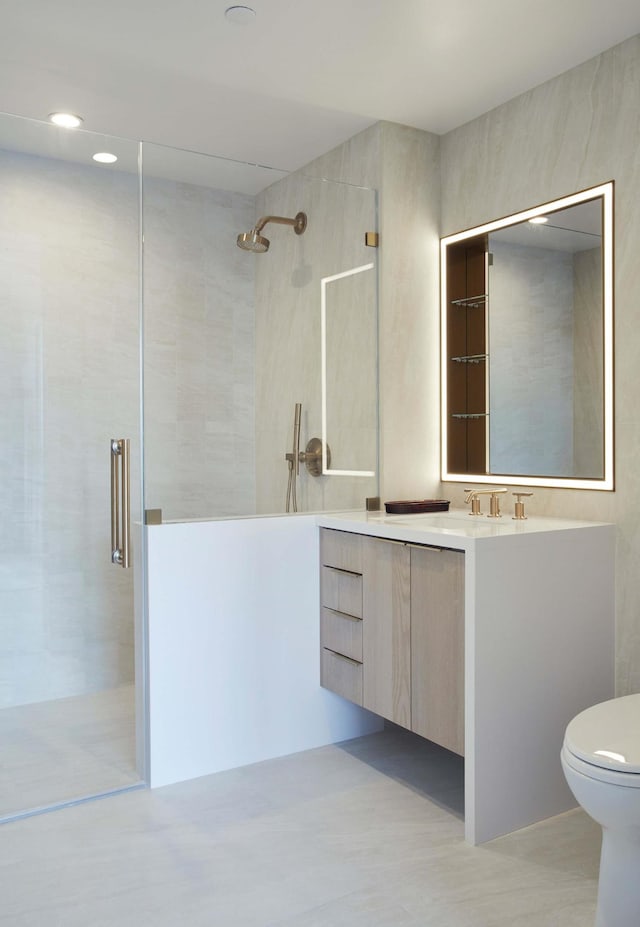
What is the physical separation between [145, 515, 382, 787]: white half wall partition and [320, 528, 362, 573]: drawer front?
0.14 ft

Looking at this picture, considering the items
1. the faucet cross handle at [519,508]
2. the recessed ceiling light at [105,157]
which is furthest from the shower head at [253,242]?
Answer: the faucet cross handle at [519,508]

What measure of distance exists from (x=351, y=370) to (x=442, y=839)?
66.0 inches

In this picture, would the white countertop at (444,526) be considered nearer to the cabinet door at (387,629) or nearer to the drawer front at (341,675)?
the cabinet door at (387,629)

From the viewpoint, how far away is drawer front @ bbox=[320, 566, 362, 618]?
8.73 feet

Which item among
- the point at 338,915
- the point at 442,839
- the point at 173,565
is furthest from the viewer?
the point at 173,565

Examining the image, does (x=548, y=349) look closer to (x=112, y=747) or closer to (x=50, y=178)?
(x=50, y=178)

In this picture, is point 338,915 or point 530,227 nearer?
point 338,915

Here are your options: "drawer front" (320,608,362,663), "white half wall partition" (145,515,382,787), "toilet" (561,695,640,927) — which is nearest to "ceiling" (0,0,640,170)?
"white half wall partition" (145,515,382,787)

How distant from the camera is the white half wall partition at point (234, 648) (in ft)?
8.18

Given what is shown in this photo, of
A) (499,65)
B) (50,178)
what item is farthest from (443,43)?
(50,178)

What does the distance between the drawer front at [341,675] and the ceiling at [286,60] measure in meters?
2.09

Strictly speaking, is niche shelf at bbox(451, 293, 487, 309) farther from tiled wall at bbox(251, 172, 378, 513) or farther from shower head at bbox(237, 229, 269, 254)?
shower head at bbox(237, 229, 269, 254)

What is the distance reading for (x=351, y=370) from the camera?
2.95 m

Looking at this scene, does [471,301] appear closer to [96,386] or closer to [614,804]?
[96,386]
